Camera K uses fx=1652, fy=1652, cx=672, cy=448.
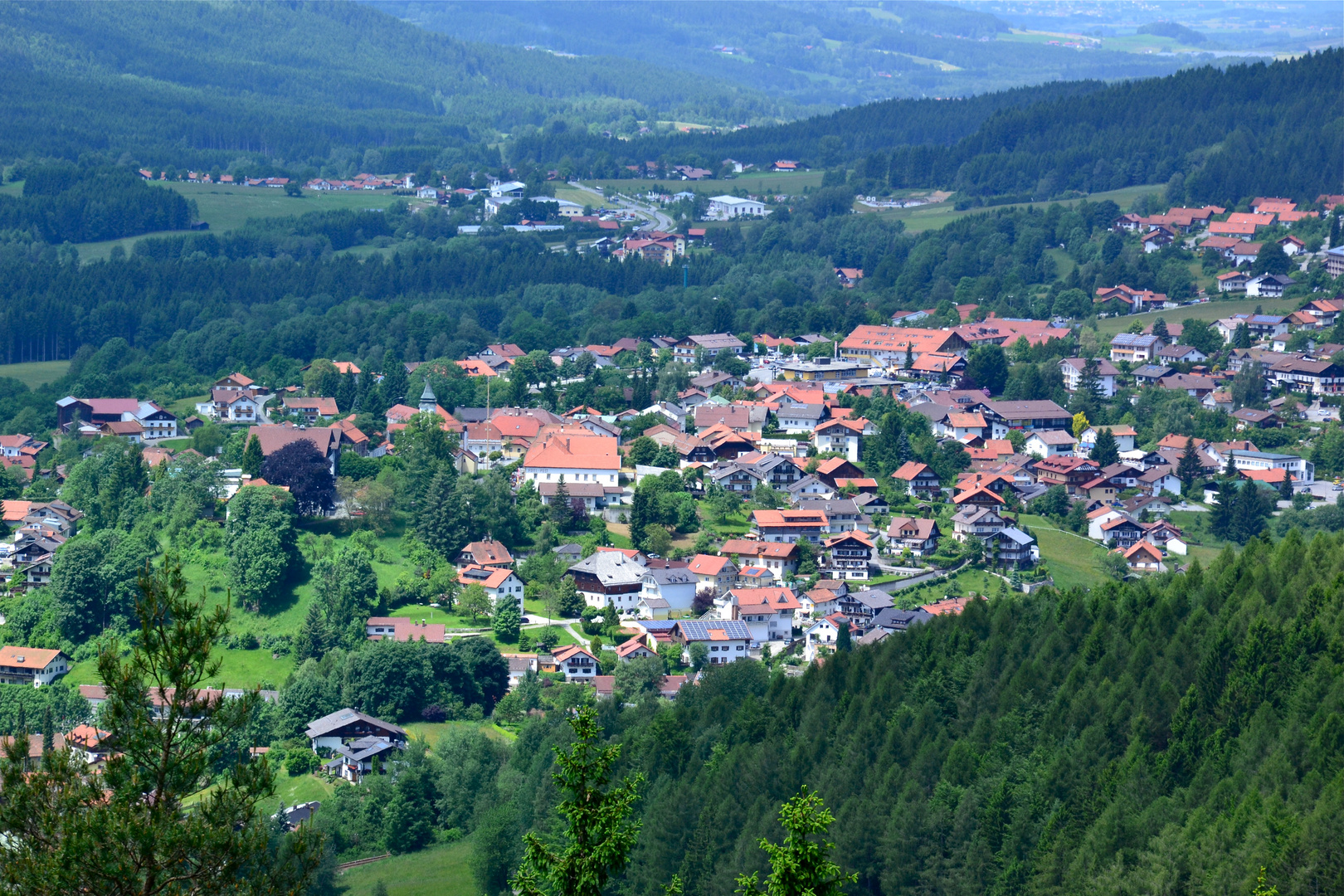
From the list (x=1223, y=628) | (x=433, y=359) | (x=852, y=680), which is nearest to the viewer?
(x=1223, y=628)

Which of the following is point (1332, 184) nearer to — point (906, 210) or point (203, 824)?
point (906, 210)

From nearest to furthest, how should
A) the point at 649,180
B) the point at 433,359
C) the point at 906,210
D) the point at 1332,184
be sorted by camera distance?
the point at 433,359
the point at 1332,184
the point at 906,210
the point at 649,180

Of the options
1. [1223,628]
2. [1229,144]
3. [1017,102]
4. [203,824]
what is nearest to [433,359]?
[1223,628]

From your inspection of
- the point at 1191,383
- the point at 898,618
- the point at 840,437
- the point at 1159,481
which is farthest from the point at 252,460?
the point at 1191,383

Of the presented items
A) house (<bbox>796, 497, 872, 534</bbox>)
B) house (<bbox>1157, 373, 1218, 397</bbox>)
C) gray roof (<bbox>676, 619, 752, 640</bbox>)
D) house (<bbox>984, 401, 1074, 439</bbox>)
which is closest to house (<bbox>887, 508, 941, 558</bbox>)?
house (<bbox>796, 497, 872, 534</bbox>)

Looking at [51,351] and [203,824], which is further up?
[203,824]

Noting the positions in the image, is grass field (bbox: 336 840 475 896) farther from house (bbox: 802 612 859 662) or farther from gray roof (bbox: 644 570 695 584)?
gray roof (bbox: 644 570 695 584)

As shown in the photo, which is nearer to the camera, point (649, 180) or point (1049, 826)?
point (1049, 826)
